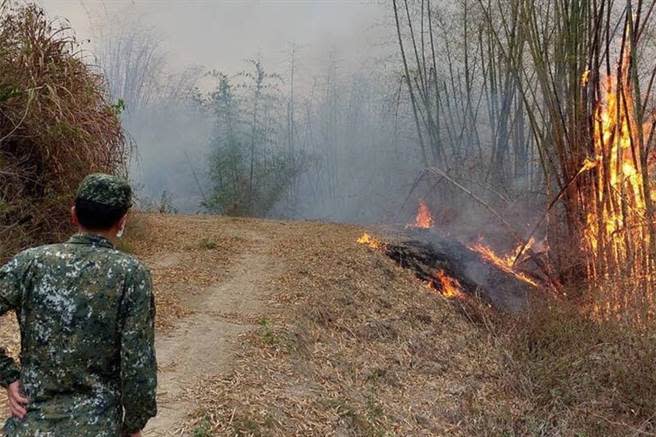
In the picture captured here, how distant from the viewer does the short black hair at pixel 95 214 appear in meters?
1.76

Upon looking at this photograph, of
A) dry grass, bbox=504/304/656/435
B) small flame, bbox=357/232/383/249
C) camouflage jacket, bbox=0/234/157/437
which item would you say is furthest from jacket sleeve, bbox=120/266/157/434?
small flame, bbox=357/232/383/249

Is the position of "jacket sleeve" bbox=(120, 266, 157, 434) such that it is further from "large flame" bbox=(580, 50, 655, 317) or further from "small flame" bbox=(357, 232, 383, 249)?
"small flame" bbox=(357, 232, 383, 249)

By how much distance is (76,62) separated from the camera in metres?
6.74

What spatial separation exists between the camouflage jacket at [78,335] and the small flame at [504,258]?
6335 millimetres

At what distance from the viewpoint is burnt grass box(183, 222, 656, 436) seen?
3.62 metres

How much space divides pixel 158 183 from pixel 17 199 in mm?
12959

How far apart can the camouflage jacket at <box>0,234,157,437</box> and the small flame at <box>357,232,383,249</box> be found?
23.1 feet

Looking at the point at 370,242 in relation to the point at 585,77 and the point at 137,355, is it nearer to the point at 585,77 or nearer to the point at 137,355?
the point at 585,77

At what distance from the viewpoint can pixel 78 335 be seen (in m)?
1.74

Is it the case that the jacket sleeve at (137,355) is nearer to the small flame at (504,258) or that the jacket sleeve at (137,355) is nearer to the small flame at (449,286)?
the small flame at (504,258)

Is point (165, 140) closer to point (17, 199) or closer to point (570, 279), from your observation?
point (17, 199)

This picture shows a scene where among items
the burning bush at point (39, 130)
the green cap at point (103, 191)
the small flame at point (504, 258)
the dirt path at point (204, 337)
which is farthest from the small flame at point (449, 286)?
the green cap at point (103, 191)

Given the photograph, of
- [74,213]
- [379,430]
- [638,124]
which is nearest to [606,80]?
[638,124]

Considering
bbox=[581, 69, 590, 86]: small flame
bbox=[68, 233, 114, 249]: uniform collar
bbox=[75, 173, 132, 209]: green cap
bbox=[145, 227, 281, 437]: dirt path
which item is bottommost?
bbox=[145, 227, 281, 437]: dirt path
